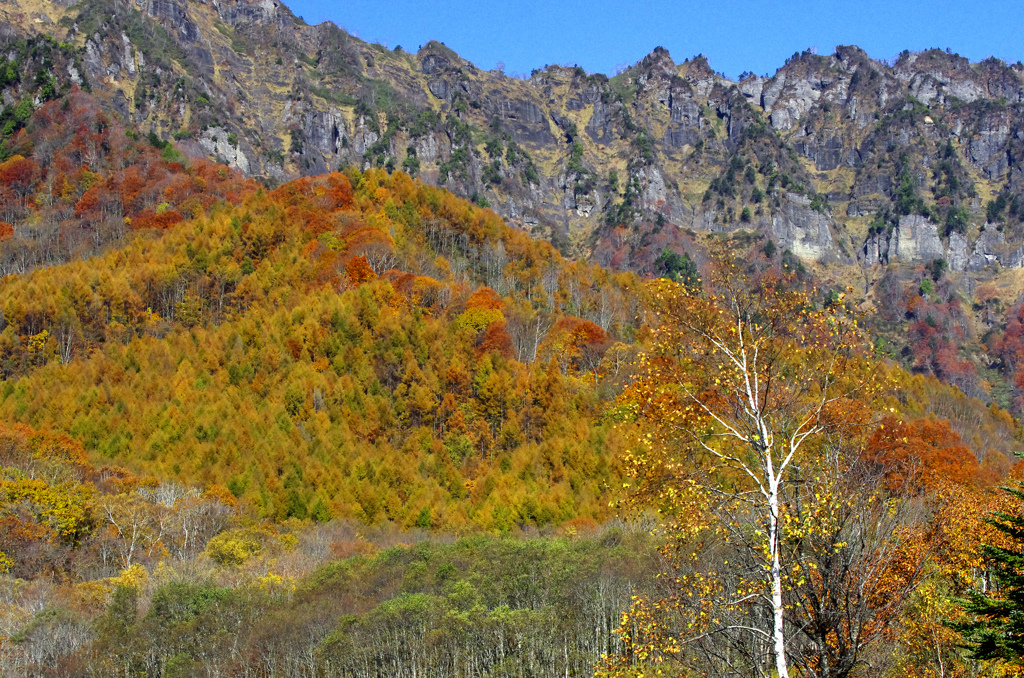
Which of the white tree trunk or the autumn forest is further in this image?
the autumn forest

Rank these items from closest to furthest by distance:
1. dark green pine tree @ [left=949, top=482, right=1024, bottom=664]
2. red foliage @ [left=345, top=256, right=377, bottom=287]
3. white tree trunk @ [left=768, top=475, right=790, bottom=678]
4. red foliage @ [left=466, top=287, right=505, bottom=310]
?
1. white tree trunk @ [left=768, top=475, right=790, bottom=678]
2. dark green pine tree @ [left=949, top=482, right=1024, bottom=664]
3. red foliage @ [left=466, top=287, right=505, bottom=310]
4. red foliage @ [left=345, top=256, right=377, bottom=287]

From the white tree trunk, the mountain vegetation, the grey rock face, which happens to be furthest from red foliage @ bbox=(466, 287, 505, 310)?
the grey rock face

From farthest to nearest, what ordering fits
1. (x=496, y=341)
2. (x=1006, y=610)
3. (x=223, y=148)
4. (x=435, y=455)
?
(x=223, y=148)
(x=496, y=341)
(x=435, y=455)
(x=1006, y=610)

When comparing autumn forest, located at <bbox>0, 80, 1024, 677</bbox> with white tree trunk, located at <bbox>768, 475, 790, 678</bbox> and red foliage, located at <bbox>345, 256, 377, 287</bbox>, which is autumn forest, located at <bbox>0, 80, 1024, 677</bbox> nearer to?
white tree trunk, located at <bbox>768, 475, 790, 678</bbox>

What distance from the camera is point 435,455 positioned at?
68.9 meters

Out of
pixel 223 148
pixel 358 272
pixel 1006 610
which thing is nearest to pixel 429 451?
pixel 358 272

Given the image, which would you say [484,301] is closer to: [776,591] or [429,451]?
[429,451]

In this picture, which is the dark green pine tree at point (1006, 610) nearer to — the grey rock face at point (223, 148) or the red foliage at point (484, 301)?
the red foliage at point (484, 301)

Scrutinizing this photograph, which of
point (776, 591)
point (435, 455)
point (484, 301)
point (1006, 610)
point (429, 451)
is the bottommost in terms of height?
point (1006, 610)

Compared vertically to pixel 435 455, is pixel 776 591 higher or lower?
lower

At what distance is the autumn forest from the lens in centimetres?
1245

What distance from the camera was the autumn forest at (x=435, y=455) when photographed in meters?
12.4

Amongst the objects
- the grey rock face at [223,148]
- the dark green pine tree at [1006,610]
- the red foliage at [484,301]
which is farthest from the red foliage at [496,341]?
the grey rock face at [223,148]

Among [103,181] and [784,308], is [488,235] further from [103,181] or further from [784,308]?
[784,308]
